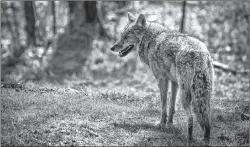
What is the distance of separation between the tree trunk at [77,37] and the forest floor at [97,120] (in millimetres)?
8347

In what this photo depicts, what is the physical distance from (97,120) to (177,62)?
2.46 m

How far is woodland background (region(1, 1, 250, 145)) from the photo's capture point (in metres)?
7.63

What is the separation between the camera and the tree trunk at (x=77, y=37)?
19.0m

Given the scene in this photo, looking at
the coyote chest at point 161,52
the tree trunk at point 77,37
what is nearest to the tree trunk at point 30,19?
the tree trunk at point 77,37

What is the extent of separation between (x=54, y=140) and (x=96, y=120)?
59.5 inches

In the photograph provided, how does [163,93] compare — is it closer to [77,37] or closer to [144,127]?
[144,127]

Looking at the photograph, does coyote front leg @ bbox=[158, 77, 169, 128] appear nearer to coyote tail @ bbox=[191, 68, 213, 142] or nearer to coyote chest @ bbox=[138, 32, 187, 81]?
coyote chest @ bbox=[138, 32, 187, 81]

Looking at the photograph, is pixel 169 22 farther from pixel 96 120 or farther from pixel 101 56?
pixel 96 120

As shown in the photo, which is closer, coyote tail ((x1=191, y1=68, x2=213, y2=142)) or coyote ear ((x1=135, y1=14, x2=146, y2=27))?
coyote tail ((x1=191, y1=68, x2=213, y2=142))

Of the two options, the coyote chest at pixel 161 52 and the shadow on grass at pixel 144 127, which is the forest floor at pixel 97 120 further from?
the coyote chest at pixel 161 52

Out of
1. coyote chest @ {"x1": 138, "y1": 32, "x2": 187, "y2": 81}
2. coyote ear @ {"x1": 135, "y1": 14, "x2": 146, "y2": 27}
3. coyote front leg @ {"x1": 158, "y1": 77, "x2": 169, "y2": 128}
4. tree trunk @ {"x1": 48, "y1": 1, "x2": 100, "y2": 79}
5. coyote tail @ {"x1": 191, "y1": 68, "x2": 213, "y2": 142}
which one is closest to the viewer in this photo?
coyote tail @ {"x1": 191, "y1": 68, "x2": 213, "y2": 142}

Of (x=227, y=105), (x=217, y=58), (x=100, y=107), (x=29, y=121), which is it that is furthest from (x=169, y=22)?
(x=29, y=121)

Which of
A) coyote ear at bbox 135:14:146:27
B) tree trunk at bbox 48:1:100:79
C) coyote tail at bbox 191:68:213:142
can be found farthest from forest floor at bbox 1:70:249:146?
tree trunk at bbox 48:1:100:79

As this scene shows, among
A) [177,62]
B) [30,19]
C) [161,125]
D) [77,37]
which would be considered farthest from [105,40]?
[177,62]
